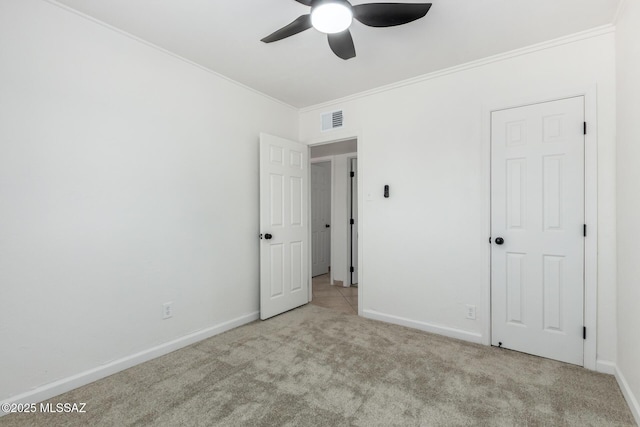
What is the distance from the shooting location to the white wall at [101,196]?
1.80m

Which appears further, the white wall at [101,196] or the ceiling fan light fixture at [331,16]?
the white wall at [101,196]

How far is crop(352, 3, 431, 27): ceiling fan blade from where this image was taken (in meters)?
1.59

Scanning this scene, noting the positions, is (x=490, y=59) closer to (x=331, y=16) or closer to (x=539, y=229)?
(x=539, y=229)

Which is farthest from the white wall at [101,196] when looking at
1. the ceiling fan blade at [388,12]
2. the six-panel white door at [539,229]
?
the six-panel white door at [539,229]

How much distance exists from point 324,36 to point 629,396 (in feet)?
10.1

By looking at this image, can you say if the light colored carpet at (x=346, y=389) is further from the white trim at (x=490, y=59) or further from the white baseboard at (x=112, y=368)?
the white trim at (x=490, y=59)

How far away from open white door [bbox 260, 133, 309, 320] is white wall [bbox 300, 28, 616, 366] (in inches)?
31.1

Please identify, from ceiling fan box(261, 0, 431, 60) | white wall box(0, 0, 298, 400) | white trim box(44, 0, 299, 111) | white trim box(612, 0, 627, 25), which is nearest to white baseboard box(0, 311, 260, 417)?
white wall box(0, 0, 298, 400)

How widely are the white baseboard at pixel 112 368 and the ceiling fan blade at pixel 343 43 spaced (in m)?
2.62

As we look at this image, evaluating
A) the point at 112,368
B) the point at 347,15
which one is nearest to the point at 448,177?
the point at 347,15

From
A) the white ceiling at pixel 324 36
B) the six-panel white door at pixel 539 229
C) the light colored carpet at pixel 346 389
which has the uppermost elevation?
the white ceiling at pixel 324 36

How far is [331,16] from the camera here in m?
1.65

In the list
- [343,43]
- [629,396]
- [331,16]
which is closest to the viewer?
[331,16]

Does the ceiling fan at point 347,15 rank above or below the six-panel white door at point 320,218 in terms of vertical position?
above
